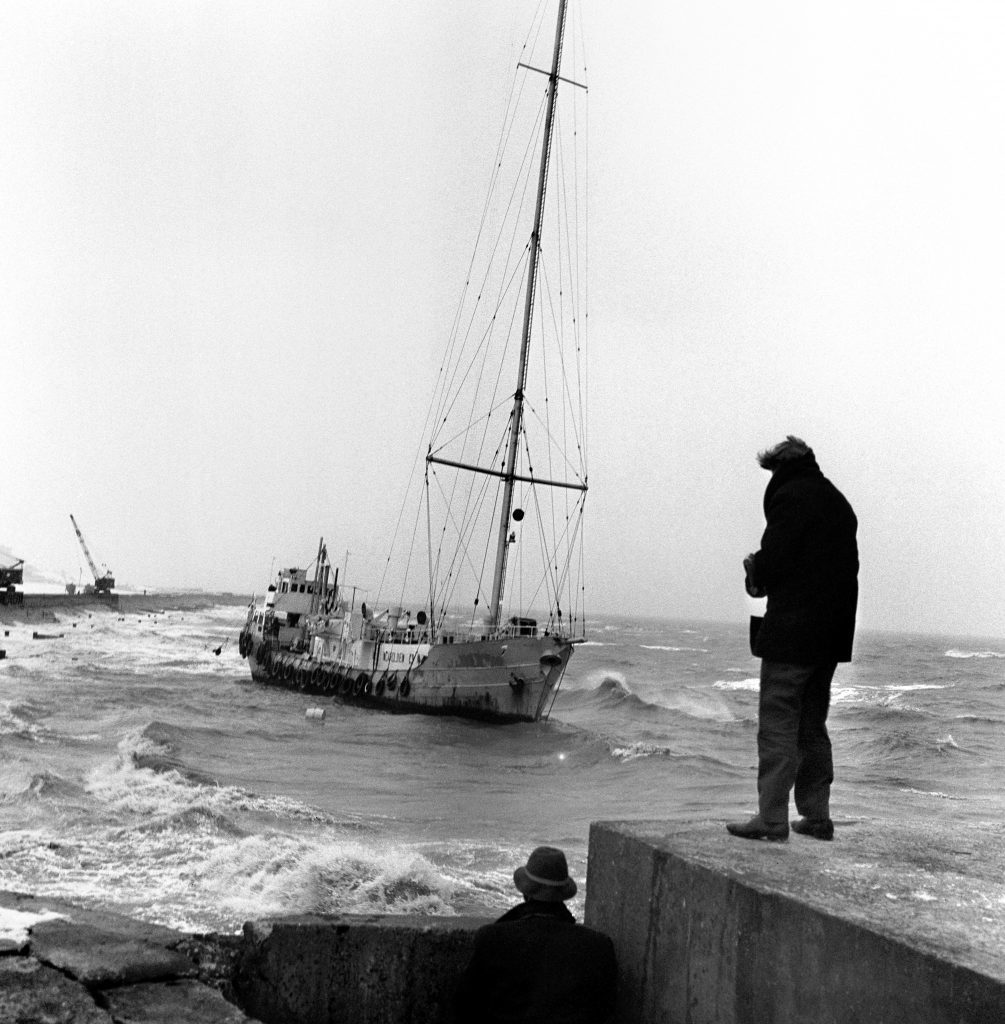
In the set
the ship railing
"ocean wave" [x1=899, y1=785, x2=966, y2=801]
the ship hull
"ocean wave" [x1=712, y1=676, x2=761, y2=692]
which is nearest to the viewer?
"ocean wave" [x1=899, y1=785, x2=966, y2=801]

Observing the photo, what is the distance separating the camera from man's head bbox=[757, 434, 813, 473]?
4.15m

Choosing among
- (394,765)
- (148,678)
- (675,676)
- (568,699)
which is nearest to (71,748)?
(394,765)

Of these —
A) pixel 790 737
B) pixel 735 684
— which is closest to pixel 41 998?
pixel 790 737

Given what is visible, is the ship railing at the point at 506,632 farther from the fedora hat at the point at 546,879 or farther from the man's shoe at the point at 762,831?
the fedora hat at the point at 546,879

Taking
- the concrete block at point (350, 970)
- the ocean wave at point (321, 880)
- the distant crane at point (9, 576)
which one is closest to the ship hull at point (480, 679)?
the ocean wave at point (321, 880)

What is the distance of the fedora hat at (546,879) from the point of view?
367 centimetres

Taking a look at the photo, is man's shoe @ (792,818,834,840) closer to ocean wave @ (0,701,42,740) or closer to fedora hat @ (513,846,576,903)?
fedora hat @ (513,846,576,903)

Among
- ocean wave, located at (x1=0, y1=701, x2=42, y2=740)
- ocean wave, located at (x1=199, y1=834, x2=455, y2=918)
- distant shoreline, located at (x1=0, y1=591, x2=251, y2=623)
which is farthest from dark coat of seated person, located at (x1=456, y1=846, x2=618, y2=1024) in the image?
distant shoreline, located at (x1=0, y1=591, x2=251, y2=623)

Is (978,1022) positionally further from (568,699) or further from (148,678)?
(568,699)

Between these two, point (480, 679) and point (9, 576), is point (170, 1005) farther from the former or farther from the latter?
point (9, 576)

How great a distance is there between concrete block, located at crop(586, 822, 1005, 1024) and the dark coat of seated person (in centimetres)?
22

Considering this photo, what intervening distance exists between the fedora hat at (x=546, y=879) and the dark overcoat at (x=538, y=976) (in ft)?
0.32

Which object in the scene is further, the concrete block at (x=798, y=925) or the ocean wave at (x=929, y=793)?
the ocean wave at (x=929, y=793)

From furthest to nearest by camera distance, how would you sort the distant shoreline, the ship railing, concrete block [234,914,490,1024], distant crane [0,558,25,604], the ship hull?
distant crane [0,558,25,604] < the distant shoreline < the ship railing < the ship hull < concrete block [234,914,490,1024]
